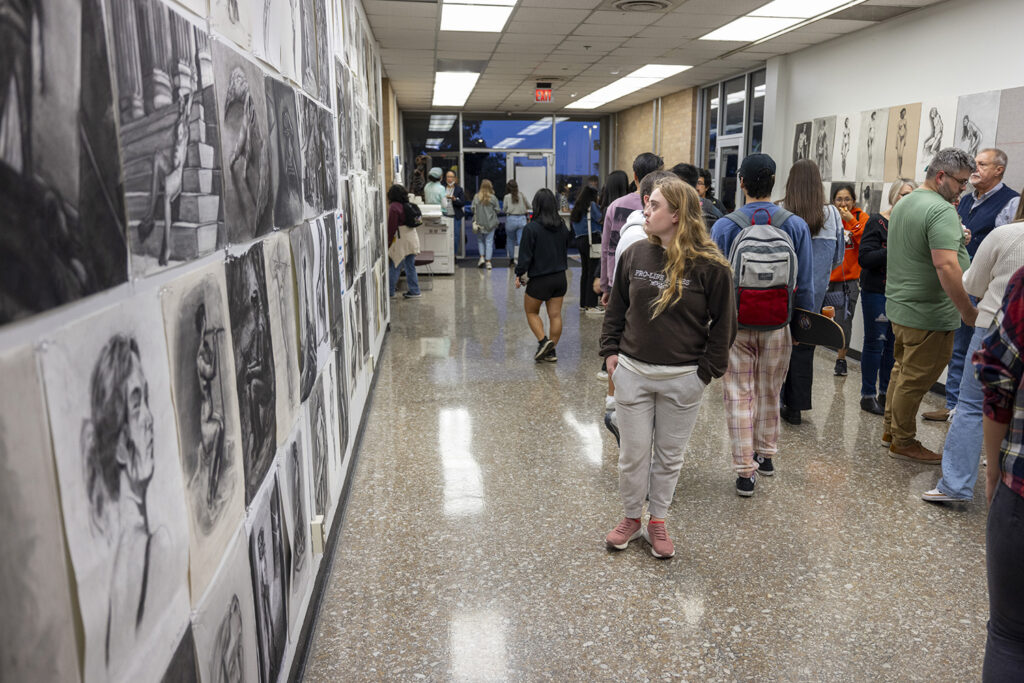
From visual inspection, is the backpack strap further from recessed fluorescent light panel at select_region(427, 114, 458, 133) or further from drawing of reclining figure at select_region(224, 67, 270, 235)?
recessed fluorescent light panel at select_region(427, 114, 458, 133)

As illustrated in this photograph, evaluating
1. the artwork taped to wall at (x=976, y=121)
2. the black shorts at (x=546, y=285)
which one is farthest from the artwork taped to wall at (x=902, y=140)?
the black shorts at (x=546, y=285)

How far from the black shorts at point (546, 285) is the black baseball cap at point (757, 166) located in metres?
2.63

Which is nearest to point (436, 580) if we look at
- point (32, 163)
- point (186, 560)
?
point (186, 560)

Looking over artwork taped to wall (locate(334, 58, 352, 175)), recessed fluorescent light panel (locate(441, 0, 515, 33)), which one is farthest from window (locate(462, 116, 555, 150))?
artwork taped to wall (locate(334, 58, 352, 175))

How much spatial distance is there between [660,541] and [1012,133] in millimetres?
4191

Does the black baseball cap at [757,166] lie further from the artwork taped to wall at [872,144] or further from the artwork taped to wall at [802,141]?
the artwork taped to wall at [802,141]

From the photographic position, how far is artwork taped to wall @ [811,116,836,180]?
24.6ft

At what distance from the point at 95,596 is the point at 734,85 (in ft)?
36.6

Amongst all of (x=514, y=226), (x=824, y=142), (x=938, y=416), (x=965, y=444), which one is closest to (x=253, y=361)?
(x=965, y=444)

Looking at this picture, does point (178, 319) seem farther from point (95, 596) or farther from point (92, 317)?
point (95, 596)

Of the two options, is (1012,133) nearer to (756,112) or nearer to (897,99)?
(897,99)

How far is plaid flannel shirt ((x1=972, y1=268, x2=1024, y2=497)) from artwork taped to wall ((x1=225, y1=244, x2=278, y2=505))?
1.62m

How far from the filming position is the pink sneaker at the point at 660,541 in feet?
10.2

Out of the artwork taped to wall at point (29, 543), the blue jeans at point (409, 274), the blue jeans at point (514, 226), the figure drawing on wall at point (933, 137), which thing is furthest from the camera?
the blue jeans at point (514, 226)
